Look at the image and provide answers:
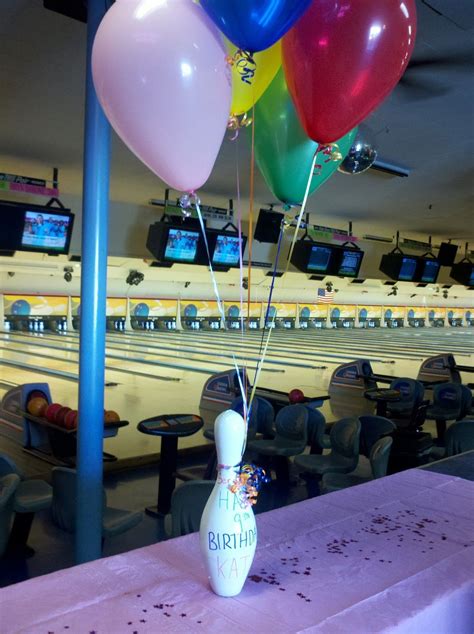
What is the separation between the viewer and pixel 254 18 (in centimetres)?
126

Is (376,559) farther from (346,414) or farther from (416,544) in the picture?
(346,414)

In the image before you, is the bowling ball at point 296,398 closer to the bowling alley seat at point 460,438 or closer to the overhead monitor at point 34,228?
the bowling alley seat at point 460,438

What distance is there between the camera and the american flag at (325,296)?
19.0 meters

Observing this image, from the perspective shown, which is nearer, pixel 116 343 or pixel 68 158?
pixel 68 158

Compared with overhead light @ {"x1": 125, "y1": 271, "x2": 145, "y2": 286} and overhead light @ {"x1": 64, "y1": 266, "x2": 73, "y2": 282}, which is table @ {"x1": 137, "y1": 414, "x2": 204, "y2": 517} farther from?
overhead light @ {"x1": 125, "y1": 271, "x2": 145, "y2": 286}

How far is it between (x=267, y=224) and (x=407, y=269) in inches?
126

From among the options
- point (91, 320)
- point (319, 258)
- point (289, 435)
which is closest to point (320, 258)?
point (319, 258)

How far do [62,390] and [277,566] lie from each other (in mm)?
6466

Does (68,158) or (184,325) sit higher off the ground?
(68,158)

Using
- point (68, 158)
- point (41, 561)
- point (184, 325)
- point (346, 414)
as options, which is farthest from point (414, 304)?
point (41, 561)

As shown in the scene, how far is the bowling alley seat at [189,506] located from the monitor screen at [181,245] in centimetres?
496

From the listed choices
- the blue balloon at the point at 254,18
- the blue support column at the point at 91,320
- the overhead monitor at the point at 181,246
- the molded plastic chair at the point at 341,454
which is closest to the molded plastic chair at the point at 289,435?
the molded plastic chair at the point at 341,454

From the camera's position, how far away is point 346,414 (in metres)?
6.47

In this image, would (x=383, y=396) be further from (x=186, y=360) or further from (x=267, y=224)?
(x=186, y=360)
